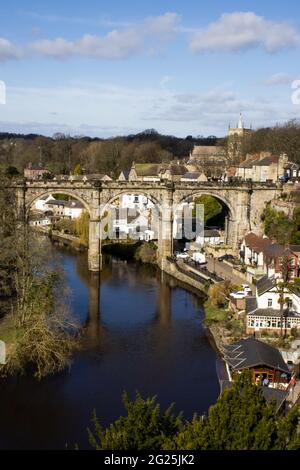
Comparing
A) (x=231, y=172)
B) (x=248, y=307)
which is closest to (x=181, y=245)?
(x=231, y=172)

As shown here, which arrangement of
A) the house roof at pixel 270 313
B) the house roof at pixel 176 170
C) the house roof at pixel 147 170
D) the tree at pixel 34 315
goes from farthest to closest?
the house roof at pixel 147 170 → the house roof at pixel 176 170 → the house roof at pixel 270 313 → the tree at pixel 34 315

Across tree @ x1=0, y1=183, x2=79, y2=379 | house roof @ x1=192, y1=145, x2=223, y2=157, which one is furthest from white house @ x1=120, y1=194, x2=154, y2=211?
tree @ x1=0, y1=183, x2=79, y2=379

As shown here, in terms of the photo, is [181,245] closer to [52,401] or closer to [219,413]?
[52,401]

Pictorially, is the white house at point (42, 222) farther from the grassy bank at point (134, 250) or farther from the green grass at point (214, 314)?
the green grass at point (214, 314)

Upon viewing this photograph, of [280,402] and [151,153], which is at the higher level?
[151,153]

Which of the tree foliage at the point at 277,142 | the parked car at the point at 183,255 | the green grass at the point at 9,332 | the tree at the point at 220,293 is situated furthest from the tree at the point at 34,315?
the tree foliage at the point at 277,142

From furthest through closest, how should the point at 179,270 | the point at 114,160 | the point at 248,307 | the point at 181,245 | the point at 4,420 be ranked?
the point at 114,160 < the point at 181,245 < the point at 179,270 < the point at 248,307 < the point at 4,420
